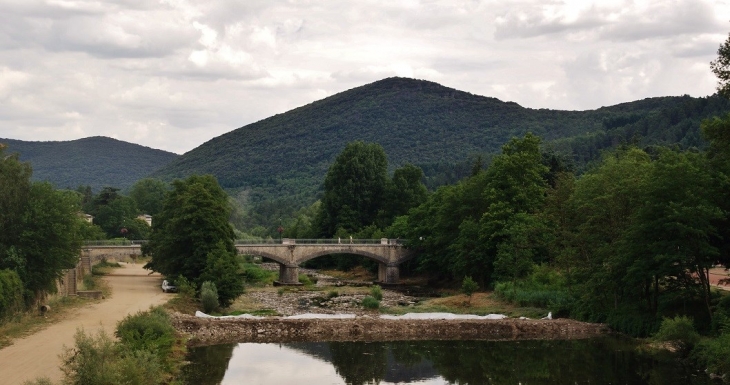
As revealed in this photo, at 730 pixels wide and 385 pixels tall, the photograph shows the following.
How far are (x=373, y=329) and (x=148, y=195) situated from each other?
107804 millimetres

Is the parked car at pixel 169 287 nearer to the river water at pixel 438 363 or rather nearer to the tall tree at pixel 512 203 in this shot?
the river water at pixel 438 363

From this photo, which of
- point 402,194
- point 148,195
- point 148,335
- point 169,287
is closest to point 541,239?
point 169,287

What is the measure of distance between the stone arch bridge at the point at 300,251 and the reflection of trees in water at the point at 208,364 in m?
35.6

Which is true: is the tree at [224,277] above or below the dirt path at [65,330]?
above

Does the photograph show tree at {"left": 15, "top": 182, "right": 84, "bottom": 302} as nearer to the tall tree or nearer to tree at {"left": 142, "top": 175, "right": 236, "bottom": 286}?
tree at {"left": 142, "top": 175, "right": 236, "bottom": 286}

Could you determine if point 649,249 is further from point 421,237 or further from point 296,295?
point 421,237

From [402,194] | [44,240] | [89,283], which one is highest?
[402,194]

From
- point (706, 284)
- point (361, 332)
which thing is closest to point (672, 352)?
point (706, 284)

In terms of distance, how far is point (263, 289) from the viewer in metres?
78.7

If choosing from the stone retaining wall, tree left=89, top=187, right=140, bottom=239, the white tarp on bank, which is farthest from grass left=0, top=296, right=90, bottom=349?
tree left=89, top=187, right=140, bottom=239

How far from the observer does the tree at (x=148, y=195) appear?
150m

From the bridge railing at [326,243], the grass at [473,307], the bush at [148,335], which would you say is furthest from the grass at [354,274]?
the bush at [148,335]

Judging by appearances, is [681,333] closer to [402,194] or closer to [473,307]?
[473,307]

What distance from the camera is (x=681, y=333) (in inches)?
1657
